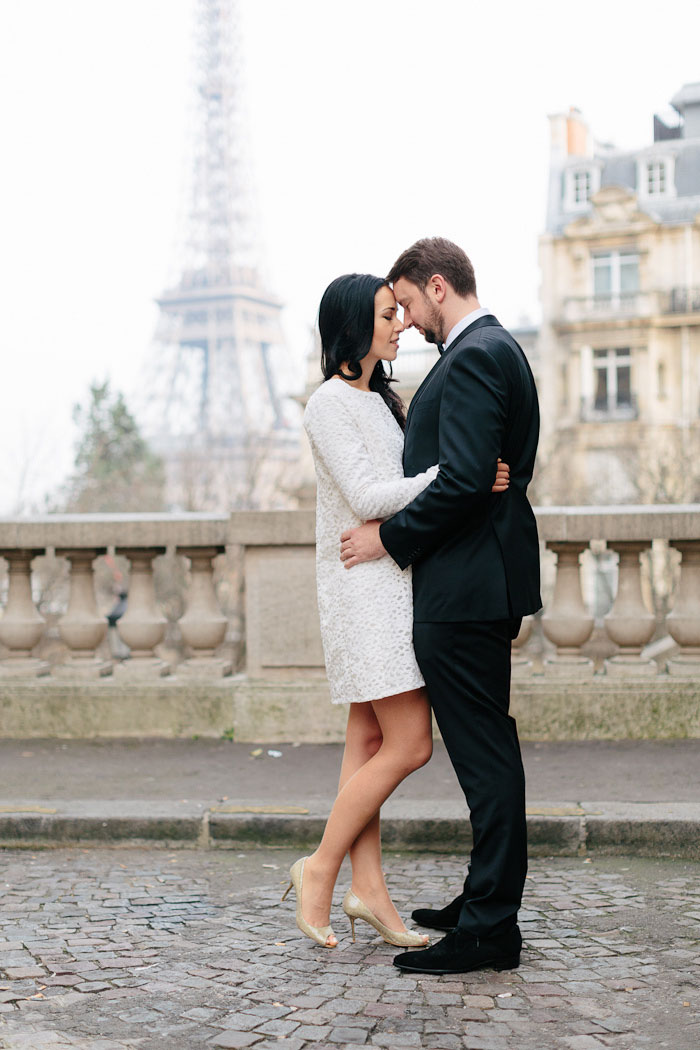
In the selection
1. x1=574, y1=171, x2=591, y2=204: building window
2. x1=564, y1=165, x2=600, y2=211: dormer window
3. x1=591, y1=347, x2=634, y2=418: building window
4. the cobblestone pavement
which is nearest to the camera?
the cobblestone pavement

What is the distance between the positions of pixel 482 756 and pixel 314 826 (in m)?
1.55

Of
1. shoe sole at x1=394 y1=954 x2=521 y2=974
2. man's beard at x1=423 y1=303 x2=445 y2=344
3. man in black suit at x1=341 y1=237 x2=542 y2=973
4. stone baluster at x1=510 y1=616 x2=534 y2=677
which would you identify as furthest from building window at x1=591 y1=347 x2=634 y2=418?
shoe sole at x1=394 y1=954 x2=521 y2=974

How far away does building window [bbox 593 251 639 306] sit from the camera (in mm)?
38219

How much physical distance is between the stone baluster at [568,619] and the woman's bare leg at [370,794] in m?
2.83

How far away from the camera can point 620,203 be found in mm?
37562

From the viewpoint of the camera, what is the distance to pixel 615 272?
38.3 metres

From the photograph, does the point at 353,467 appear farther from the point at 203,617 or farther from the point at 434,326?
the point at 203,617

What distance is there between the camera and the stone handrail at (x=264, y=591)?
20.4ft

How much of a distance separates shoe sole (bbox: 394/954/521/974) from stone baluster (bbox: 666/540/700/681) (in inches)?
120

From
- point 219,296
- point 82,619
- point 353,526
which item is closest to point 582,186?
point 219,296

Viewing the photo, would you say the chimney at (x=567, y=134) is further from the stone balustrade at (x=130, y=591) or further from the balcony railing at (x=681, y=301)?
the stone balustrade at (x=130, y=591)

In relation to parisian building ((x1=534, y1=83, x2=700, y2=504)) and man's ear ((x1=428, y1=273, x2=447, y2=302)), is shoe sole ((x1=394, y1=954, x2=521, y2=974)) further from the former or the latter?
parisian building ((x1=534, y1=83, x2=700, y2=504))

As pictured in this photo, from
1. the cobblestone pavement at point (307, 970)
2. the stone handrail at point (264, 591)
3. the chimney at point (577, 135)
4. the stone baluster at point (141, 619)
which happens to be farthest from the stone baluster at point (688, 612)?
the chimney at point (577, 135)

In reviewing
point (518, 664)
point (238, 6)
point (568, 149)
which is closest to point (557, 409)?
point (568, 149)
